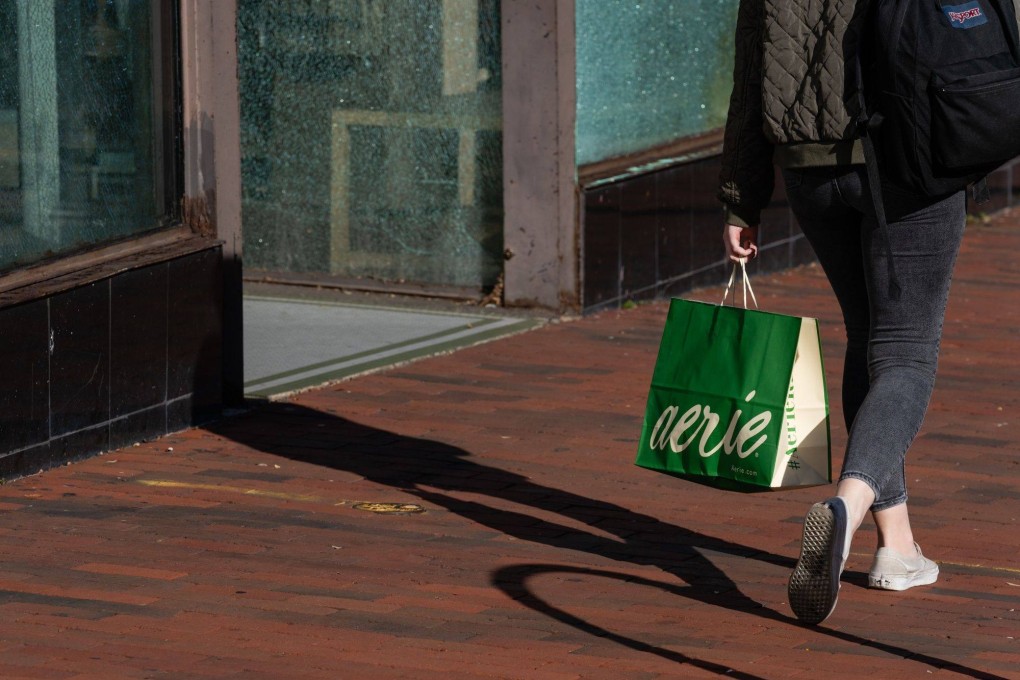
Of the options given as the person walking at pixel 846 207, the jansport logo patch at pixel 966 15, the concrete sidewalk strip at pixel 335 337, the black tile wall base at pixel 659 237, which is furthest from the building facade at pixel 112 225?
the jansport logo patch at pixel 966 15

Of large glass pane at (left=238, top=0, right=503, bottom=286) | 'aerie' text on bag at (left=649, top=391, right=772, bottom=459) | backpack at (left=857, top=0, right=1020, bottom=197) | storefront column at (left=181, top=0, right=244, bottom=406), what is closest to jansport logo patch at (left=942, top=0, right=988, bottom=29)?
backpack at (left=857, top=0, right=1020, bottom=197)

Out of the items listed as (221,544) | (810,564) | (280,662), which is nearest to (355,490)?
(221,544)

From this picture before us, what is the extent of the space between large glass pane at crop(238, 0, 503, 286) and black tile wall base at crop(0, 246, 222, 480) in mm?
2770

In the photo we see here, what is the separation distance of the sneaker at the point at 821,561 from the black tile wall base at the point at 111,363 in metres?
2.88

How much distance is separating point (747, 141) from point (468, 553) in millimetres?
1422

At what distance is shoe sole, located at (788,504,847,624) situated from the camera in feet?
14.0

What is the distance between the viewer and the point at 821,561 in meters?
4.29

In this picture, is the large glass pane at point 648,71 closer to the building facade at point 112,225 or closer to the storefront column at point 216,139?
the storefront column at point 216,139

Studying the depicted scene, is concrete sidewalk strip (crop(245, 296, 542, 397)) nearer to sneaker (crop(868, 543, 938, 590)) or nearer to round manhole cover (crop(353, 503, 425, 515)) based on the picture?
round manhole cover (crop(353, 503, 425, 515))

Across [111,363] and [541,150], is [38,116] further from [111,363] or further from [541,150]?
[541,150]

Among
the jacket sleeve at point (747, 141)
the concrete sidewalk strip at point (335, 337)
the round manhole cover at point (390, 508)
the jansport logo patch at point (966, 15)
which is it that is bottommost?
the round manhole cover at point (390, 508)

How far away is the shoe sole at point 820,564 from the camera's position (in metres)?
4.27

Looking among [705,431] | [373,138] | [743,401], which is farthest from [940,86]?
[373,138]

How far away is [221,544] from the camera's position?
5.49m
